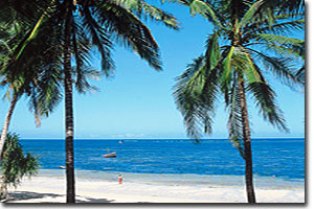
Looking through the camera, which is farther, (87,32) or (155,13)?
(87,32)

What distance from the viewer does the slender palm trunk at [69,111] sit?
3357 millimetres

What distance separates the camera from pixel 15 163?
4.92 meters

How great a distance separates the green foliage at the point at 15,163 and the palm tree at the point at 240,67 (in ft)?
7.62

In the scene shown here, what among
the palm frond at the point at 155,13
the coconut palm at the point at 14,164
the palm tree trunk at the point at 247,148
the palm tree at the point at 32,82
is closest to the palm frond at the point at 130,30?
the palm frond at the point at 155,13

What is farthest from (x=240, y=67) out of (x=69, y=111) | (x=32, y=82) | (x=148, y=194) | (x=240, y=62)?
(x=148, y=194)

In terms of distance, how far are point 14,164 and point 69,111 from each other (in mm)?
1893

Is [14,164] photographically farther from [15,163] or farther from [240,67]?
[240,67]

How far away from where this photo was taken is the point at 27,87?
3627 millimetres

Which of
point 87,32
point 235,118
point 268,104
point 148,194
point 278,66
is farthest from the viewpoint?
point 148,194

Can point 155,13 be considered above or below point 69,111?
above

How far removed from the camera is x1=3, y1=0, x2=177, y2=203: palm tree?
335 centimetres

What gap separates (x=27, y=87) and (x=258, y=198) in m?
2.33

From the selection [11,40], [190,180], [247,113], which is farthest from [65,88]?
[190,180]

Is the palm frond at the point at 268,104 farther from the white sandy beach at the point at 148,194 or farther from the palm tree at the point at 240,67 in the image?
the white sandy beach at the point at 148,194
